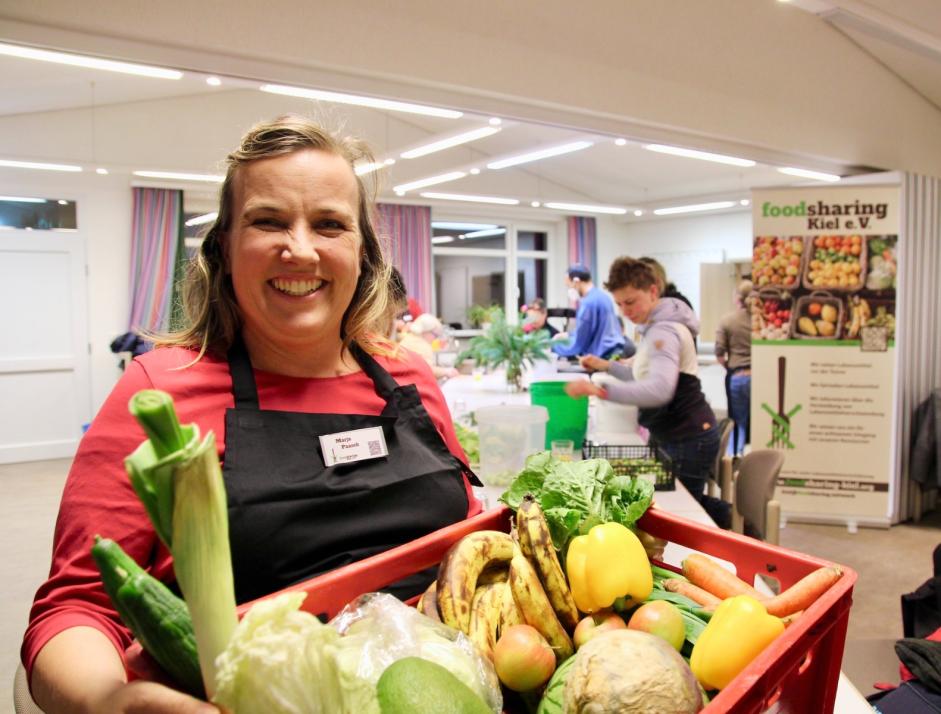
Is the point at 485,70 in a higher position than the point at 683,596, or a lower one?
higher

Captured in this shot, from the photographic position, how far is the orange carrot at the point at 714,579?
0.88 metres

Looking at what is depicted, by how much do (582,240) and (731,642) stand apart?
12.1 m

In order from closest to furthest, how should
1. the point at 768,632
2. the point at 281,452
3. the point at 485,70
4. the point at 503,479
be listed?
the point at 768,632 → the point at 281,452 → the point at 503,479 → the point at 485,70

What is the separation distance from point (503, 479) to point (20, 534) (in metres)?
4.74

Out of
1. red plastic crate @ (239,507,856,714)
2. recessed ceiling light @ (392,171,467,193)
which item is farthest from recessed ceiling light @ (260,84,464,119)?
recessed ceiling light @ (392,171,467,193)

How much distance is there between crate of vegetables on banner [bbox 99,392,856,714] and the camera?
479 mm

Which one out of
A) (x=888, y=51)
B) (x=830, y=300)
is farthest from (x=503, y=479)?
(x=888, y=51)

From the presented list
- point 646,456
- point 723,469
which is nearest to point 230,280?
point 646,456

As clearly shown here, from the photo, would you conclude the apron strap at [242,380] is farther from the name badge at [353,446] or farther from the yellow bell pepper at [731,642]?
the yellow bell pepper at [731,642]

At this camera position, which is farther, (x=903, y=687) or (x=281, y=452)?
(x=903, y=687)

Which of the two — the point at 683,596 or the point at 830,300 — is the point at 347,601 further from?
the point at 830,300

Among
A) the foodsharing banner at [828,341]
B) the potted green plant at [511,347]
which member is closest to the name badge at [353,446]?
the potted green plant at [511,347]

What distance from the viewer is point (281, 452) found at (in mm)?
1096

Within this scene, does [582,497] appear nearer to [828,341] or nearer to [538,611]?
[538,611]
